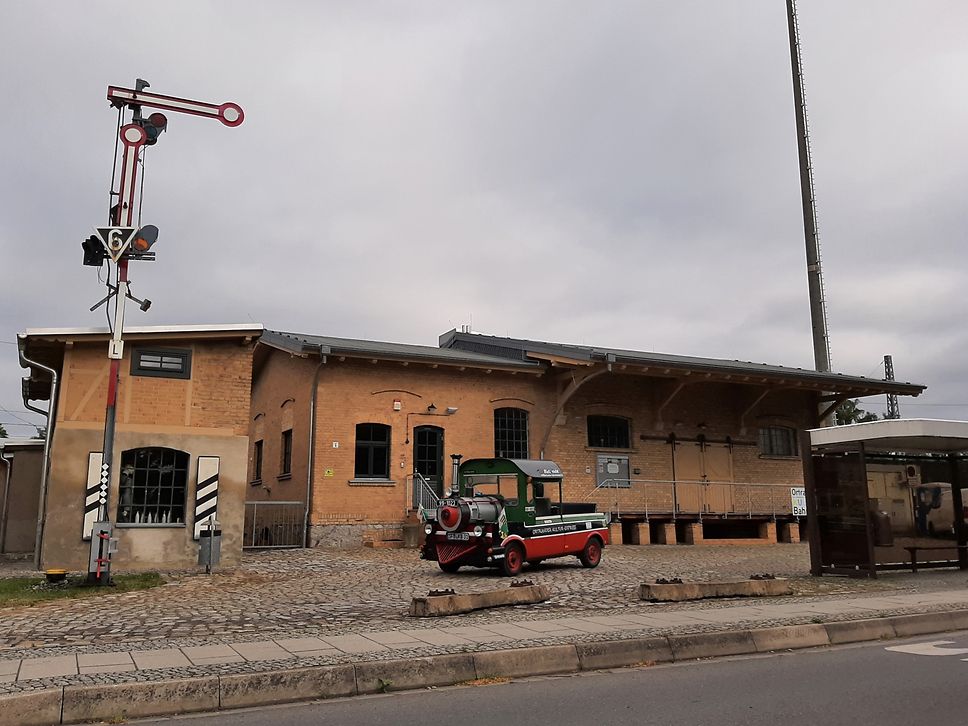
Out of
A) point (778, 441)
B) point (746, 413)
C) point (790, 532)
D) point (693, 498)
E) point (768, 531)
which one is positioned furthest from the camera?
point (778, 441)

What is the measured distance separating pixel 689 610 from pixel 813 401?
20.5m

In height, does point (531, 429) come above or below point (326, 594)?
above

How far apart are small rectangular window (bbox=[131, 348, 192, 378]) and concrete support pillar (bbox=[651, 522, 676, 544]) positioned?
560 inches

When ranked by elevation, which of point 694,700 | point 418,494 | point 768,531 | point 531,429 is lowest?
point 694,700

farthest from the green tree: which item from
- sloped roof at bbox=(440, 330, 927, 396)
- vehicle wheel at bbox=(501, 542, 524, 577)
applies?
vehicle wheel at bbox=(501, 542, 524, 577)

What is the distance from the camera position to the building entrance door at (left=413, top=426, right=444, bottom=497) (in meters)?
22.3

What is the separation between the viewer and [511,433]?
2394cm

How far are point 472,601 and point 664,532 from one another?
14880 mm

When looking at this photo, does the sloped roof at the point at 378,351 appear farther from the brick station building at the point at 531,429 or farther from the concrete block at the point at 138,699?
the concrete block at the point at 138,699

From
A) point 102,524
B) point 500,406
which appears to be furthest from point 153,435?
point 500,406

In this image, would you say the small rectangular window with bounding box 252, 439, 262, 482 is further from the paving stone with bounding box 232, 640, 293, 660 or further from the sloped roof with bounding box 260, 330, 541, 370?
the paving stone with bounding box 232, 640, 293, 660

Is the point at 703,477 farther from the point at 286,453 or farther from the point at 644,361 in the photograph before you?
the point at 286,453

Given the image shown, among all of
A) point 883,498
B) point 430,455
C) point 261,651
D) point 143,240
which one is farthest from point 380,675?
point 430,455

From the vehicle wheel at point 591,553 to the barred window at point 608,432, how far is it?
343 inches
